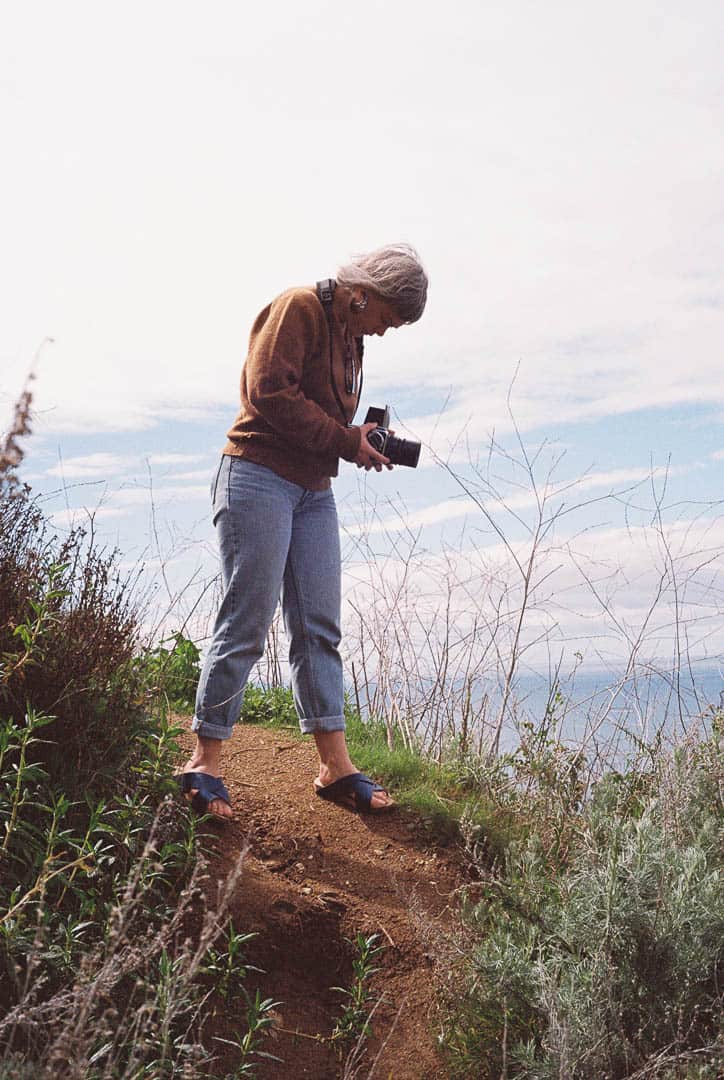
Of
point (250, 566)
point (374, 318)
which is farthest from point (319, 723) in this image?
point (374, 318)

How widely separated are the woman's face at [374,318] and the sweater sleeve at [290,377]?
0.14 meters

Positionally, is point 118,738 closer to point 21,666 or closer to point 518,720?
point 21,666

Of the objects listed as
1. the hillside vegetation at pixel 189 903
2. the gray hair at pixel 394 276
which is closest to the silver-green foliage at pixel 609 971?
the hillside vegetation at pixel 189 903

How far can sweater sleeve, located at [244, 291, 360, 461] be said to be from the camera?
363cm

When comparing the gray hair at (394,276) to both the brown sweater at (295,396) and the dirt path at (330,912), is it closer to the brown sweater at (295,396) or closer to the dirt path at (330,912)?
the brown sweater at (295,396)

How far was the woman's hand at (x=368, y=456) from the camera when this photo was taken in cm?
382

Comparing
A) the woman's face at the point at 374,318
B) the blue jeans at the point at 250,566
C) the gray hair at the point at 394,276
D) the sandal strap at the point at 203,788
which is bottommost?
the sandal strap at the point at 203,788

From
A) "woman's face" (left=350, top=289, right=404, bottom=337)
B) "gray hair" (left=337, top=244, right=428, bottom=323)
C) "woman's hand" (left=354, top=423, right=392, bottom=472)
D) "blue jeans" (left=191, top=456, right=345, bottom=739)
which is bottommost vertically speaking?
"blue jeans" (left=191, top=456, right=345, bottom=739)

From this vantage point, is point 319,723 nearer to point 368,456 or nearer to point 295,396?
point 368,456

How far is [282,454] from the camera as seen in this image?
3768 mm

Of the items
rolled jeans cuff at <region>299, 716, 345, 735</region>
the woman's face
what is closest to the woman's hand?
the woman's face

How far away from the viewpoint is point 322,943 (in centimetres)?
336

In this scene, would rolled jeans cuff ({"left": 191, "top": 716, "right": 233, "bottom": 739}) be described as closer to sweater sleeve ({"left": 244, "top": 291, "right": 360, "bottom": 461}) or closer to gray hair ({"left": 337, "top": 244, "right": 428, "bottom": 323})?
sweater sleeve ({"left": 244, "top": 291, "right": 360, "bottom": 461})

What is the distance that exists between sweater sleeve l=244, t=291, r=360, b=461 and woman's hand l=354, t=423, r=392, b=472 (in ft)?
0.22
